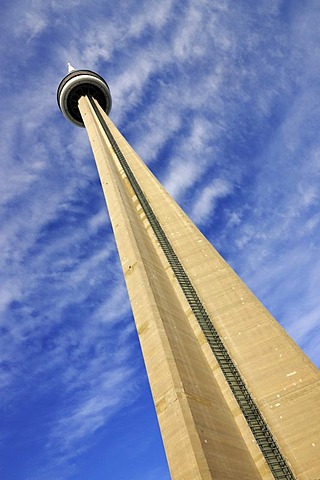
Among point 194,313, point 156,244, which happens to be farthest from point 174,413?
point 156,244

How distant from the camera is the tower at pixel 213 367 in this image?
656 centimetres

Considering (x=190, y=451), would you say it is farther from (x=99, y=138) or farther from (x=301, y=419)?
(x=99, y=138)

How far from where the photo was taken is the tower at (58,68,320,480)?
21.5 ft

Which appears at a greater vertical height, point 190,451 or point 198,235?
point 198,235

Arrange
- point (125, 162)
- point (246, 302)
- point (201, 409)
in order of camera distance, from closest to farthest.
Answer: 1. point (201, 409)
2. point (246, 302)
3. point (125, 162)

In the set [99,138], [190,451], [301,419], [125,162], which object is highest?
[99,138]

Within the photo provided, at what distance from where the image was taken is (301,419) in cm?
742

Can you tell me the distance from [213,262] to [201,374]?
470 cm

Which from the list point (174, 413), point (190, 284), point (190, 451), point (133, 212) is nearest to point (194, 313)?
point (190, 284)

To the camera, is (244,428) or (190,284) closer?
(244,428)

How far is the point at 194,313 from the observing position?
10.4 m

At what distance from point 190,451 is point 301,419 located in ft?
9.13

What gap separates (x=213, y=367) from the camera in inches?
354

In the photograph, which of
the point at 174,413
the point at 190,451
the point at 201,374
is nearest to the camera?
the point at 190,451
